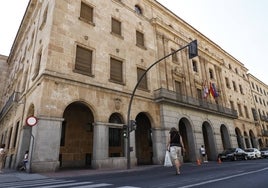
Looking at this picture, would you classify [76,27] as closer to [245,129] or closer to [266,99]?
[245,129]

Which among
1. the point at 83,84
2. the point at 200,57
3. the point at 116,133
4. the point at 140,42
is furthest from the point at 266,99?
the point at 83,84

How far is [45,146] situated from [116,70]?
318 inches

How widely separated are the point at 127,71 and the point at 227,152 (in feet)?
45.1

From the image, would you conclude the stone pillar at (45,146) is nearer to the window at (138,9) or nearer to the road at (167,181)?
the road at (167,181)

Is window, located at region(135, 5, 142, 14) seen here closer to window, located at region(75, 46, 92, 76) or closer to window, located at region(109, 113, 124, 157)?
window, located at region(75, 46, 92, 76)

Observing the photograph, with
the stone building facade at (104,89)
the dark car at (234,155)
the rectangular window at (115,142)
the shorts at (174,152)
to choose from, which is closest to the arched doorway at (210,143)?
the stone building facade at (104,89)

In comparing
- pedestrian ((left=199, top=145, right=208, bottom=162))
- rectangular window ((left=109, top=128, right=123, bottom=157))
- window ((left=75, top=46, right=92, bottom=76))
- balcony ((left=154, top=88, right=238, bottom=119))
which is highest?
window ((left=75, top=46, right=92, bottom=76))

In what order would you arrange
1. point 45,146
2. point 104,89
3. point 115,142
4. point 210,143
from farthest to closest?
1. point 210,143
2. point 115,142
3. point 104,89
4. point 45,146

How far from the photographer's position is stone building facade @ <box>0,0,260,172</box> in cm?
1221

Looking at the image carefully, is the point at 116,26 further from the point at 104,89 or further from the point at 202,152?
the point at 202,152

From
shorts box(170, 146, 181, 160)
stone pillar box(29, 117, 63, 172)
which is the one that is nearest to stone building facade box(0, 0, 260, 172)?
stone pillar box(29, 117, 63, 172)

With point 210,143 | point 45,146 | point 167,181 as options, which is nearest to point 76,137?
point 45,146

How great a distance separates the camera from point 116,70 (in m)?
16.1

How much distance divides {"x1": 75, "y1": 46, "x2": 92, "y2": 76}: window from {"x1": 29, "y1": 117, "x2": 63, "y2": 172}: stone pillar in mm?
4169
